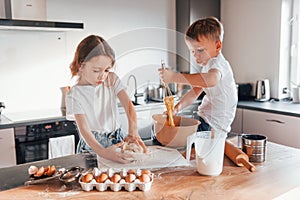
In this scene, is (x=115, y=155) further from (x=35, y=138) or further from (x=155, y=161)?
(x=35, y=138)

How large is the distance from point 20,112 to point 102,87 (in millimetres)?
1596

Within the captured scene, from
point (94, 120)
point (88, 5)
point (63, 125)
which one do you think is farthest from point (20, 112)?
point (94, 120)

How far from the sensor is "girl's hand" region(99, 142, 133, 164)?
1179mm

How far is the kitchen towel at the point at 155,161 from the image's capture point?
46.0 inches

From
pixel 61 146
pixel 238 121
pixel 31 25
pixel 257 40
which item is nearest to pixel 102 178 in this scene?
pixel 61 146

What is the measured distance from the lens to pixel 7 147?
7.11ft

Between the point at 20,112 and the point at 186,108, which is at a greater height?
the point at 186,108

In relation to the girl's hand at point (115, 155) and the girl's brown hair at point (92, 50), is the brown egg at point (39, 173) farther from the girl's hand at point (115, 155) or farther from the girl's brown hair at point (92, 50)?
the girl's brown hair at point (92, 50)

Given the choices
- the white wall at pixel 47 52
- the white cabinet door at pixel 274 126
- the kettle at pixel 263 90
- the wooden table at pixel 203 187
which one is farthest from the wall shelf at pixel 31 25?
the kettle at pixel 263 90

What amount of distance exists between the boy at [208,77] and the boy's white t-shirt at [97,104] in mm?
218

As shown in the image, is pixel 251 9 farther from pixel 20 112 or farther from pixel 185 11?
pixel 20 112

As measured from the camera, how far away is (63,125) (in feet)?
7.70

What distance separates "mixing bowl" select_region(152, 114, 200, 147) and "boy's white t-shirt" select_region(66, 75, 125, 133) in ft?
0.56

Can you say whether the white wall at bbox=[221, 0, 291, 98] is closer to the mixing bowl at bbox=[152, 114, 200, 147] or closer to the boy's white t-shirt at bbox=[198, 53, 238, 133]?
the boy's white t-shirt at bbox=[198, 53, 238, 133]
